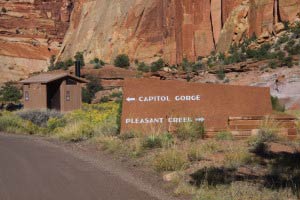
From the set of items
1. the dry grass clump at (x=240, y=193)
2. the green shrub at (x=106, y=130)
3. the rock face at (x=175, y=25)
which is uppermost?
the rock face at (x=175, y=25)

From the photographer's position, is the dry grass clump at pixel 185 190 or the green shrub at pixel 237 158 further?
the green shrub at pixel 237 158

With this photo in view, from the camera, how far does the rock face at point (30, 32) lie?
3361 inches

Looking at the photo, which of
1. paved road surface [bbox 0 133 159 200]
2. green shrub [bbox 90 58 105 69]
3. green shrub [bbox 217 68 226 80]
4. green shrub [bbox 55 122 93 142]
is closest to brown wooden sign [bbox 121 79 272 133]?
paved road surface [bbox 0 133 159 200]

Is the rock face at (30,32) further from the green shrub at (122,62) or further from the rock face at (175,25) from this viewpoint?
the green shrub at (122,62)

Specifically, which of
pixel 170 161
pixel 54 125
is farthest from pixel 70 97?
pixel 170 161

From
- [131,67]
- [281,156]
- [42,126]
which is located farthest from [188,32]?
[281,156]

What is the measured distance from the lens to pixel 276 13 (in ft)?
166

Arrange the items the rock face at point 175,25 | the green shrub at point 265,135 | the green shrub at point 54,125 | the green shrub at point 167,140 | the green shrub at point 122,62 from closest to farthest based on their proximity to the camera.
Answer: the green shrub at point 265,135 < the green shrub at point 167,140 < the green shrub at point 54,125 < the rock face at point 175,25 < the green shrub at point 122,62

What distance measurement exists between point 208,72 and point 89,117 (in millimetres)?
27662

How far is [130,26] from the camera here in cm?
6988

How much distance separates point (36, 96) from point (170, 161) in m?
21.0

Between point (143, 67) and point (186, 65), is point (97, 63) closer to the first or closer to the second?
point (143, 67)

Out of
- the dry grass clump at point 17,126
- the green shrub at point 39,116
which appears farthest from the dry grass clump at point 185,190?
the green shrub at point 39,116

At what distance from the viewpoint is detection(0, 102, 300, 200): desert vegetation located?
7.20 m
